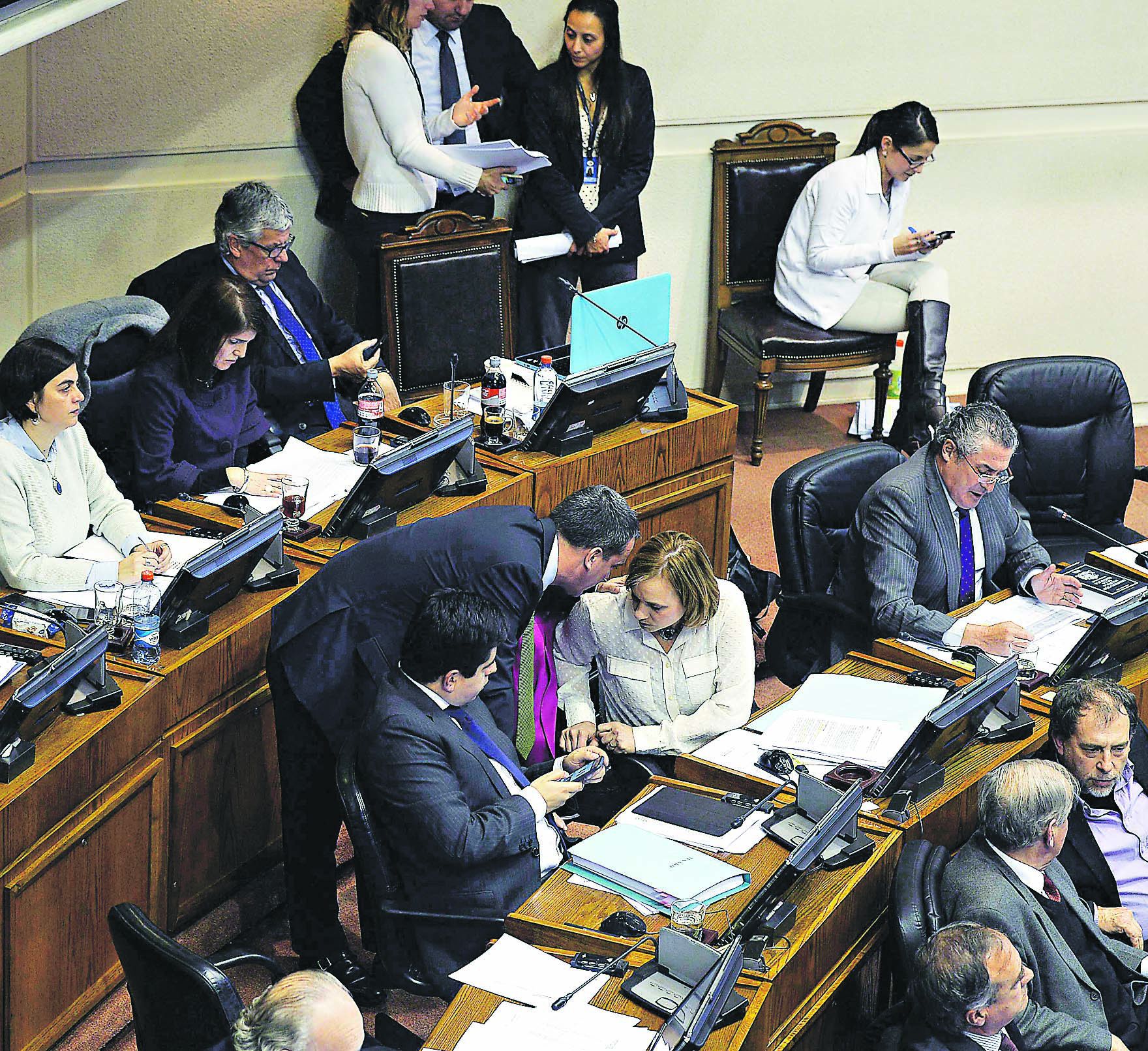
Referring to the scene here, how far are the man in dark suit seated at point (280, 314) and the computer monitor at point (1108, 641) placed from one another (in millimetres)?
2006

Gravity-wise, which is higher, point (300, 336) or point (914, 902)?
point (300, 336)

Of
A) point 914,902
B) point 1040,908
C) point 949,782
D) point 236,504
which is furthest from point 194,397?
point 1040,908

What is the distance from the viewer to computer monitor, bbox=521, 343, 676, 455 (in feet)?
14.1

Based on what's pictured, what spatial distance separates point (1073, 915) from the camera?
3.13m

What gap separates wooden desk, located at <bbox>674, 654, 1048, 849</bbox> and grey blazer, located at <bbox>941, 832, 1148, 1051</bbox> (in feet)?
0.56

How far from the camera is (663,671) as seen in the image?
364cm

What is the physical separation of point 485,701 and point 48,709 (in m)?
0.84

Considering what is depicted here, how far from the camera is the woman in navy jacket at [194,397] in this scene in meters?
3.92

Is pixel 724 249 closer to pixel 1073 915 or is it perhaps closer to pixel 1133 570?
pixel 1133 570

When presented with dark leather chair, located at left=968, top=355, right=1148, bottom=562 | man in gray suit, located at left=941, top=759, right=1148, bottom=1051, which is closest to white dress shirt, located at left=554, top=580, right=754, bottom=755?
man in gray suit, located at left=941, top=759, right=1148, bottom=1051

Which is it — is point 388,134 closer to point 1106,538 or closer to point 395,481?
point 395,481

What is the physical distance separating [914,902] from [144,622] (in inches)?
62.3

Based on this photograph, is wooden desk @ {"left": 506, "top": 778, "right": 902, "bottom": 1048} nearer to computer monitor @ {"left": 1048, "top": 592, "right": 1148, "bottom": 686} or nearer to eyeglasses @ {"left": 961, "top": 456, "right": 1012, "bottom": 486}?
computer monitor @ {"left": 1048, "top": 592, "right": 1148, "bottom": 686}

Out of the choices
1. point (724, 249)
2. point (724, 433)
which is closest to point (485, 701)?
point (724, 433)
